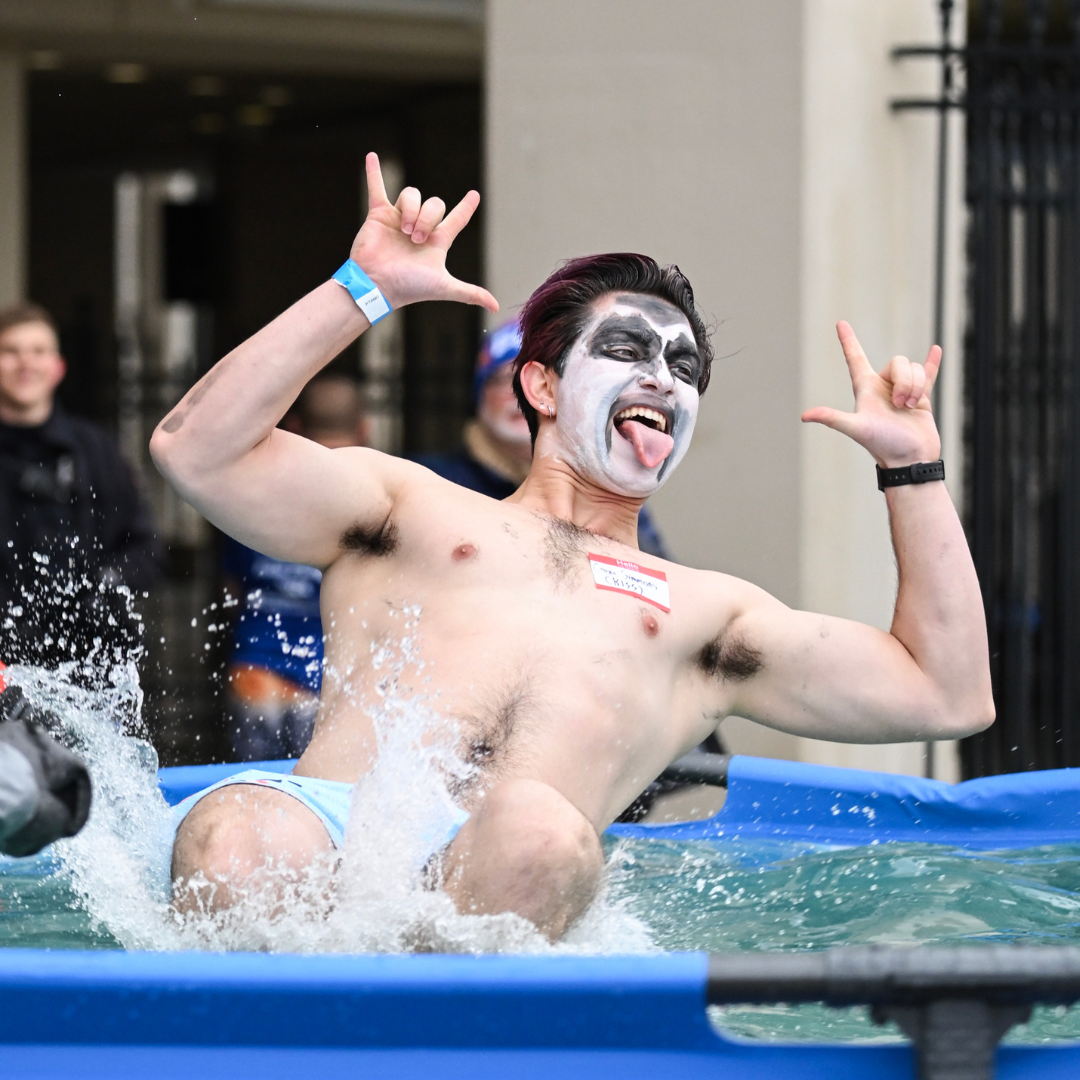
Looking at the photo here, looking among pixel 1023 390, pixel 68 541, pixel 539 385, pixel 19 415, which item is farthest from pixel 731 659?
pixel 1023 390

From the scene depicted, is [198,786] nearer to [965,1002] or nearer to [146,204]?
[965,1002]

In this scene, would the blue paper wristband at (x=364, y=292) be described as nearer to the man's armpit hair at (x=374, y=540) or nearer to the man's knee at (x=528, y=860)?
the man's armpit hair at (x=374, y=540)

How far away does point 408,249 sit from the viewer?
2.59 metres

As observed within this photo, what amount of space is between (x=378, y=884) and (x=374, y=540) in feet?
2.03

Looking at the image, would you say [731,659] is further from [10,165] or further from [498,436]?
[10,165]

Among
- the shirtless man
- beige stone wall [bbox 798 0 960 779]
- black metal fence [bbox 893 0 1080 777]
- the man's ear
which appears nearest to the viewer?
the shirtless man

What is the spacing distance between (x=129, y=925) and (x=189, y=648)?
6949 mm

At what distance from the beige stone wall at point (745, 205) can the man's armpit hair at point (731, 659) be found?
2.44m

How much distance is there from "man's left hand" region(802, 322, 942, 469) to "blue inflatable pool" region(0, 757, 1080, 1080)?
120 centimetres

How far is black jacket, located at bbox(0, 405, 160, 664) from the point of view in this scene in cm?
423

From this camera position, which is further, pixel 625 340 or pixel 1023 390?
pixel 1023 390

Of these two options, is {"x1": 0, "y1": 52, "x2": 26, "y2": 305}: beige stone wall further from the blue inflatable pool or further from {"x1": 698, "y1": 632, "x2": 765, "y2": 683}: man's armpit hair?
the blue inflatable pool

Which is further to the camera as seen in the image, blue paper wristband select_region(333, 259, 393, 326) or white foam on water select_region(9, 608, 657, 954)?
blue paper wristband select_region(333, 259, 393, 326)

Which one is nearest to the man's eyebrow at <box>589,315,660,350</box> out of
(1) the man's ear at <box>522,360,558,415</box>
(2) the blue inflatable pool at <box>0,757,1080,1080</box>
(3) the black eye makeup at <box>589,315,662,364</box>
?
(3) the black eye makeup at <box>589,315,662,364</box>
